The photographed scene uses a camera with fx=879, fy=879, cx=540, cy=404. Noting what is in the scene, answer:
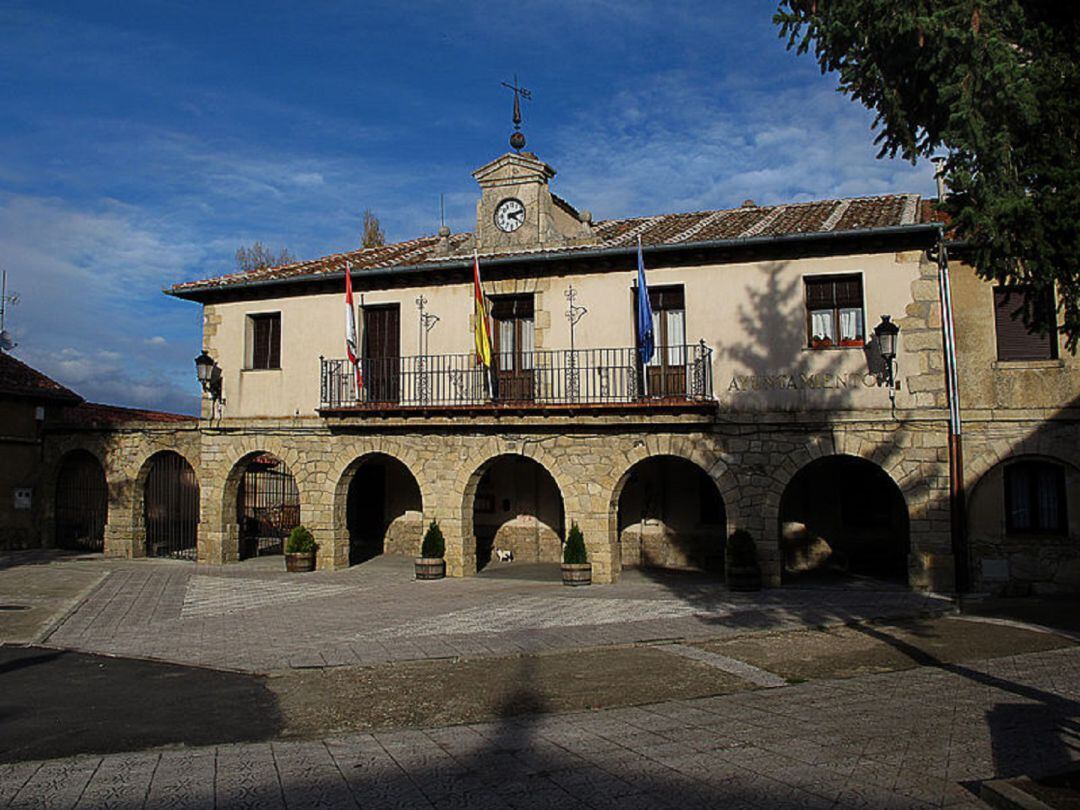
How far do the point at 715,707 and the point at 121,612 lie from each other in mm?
9399

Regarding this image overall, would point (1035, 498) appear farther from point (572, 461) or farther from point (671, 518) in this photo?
point (572, 461)

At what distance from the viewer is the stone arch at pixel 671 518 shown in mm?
17469

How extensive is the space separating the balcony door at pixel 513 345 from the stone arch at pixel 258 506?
4.90m

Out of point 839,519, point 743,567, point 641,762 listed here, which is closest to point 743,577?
point 743,567

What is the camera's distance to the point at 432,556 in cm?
1634

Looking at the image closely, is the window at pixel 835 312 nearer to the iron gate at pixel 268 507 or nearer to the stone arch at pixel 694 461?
the stone arch at pixel 694 461

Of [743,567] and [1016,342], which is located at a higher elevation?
[1016,342]

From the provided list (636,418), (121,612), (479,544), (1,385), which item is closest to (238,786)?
(121,612)

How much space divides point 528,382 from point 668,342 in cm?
276

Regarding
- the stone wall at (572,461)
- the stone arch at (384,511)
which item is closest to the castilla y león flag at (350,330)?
the stone wall at (572,461)

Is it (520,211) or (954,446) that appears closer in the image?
(954,446)

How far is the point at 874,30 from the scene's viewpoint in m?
5.99

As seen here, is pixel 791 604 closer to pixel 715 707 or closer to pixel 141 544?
pixel 715 707

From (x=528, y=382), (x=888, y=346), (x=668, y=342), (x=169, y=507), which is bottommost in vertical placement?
(x=169, y=507)
